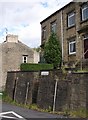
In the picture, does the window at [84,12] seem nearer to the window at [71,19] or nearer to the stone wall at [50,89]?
the window at [71,19]

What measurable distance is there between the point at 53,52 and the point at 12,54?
14776mm

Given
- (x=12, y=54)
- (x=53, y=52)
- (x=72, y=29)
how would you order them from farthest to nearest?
1. (x=12, y=54)
2. (x=53, y=52)
3. (x=72, y=29)

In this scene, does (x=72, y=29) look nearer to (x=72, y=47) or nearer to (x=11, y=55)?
(x=72, y=47)

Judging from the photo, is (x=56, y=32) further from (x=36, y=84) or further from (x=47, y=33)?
(x=36, y=84)

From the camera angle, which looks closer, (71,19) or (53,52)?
(71,19)

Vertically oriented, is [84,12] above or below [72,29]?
above

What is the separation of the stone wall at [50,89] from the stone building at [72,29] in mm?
6129

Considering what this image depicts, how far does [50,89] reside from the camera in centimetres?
1953

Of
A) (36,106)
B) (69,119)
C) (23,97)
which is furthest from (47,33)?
(69,119)

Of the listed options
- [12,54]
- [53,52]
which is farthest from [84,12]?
[12,54]

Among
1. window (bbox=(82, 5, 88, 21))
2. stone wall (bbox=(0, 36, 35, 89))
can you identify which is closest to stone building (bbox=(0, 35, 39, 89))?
stone wall (bbox=(0, 36, 35, 89))

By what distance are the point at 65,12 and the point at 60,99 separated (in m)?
15.8

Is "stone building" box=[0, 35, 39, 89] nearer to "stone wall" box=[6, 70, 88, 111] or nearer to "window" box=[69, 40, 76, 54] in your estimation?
"window" box=[69, 40, 76, 54]

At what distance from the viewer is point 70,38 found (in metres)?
30.3
